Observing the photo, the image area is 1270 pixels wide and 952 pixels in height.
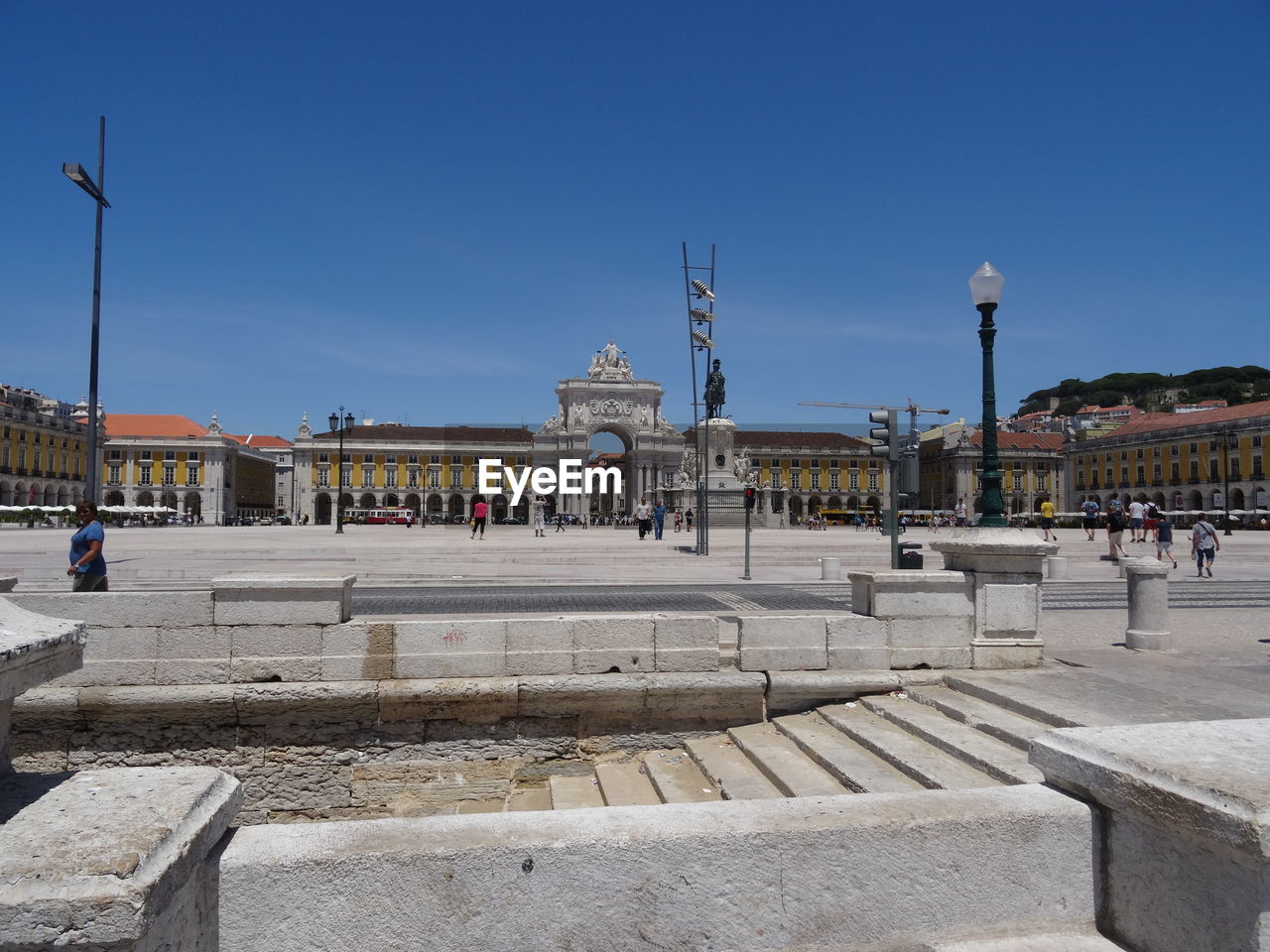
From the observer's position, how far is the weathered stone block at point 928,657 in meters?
6.51

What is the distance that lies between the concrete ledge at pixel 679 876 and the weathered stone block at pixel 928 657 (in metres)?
4.34

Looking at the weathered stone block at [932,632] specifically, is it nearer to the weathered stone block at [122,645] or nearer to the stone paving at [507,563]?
the weathered stone block at [122,645]

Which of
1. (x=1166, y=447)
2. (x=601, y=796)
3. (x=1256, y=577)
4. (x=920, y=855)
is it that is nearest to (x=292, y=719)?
(x=601, y=796)

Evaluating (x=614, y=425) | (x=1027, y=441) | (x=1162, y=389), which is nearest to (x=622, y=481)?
(x=614, y=425)

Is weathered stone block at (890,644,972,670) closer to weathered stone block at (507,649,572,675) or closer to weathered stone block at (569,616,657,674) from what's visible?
weathered stone block at (569,616,657,674)

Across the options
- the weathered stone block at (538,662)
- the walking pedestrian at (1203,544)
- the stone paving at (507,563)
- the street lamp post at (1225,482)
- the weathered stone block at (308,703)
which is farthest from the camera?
the street lamp post at (1225,482)

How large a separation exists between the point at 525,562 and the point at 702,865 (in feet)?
57.0

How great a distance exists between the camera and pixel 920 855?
218 centimetres

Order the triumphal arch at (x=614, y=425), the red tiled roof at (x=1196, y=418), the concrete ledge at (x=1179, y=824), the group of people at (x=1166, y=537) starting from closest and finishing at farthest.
→ 1. the concrete ledge at (x=1179, y=824)
2. the group of people at (x=1166, y=537)
3. the red tiled roof at (x=1196, y=418)
4. the triumphal arch at (x=614, y=425)

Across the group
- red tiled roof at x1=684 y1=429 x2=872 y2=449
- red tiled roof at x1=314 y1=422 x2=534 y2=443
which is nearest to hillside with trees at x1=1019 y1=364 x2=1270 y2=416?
red tiled roof at x1=684 y1=429 x2=872 y2=449

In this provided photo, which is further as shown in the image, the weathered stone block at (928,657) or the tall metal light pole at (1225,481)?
the tall metal light pole at (1225,481)

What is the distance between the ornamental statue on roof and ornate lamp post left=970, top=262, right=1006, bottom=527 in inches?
3188

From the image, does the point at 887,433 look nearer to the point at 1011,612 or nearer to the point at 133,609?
the point at 1011,612

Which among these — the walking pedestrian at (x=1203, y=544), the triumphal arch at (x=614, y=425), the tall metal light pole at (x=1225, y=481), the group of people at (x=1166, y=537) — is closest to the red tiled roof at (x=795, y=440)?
the triumphal arch at (x=614, y=425)
